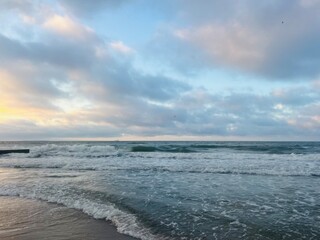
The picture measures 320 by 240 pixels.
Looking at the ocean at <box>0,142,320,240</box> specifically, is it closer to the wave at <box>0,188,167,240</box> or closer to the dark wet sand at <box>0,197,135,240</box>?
the wave at <box>0,188,167,240</box>

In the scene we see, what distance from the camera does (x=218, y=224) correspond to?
743 cm

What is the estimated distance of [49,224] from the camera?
770cm

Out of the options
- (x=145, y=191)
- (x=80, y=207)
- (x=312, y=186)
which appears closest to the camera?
(x=80, y=207)

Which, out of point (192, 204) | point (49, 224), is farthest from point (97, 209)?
point (192, 204)

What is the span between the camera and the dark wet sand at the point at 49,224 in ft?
22.1

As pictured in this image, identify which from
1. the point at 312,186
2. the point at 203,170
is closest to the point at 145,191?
the point at 312,186

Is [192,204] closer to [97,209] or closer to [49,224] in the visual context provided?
[97,209]

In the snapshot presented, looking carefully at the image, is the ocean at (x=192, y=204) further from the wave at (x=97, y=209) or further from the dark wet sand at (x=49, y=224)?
the dark wet sand at (x=49, y=224)

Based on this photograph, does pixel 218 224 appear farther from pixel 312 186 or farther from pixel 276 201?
pixel 312 186

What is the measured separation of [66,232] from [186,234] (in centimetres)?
264

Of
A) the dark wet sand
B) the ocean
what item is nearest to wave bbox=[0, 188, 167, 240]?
the ocean

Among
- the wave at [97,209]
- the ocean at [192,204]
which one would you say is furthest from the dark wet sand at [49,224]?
the ocean at [192,204]

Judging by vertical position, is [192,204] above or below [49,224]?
above

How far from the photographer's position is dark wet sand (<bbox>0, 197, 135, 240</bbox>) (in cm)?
673
